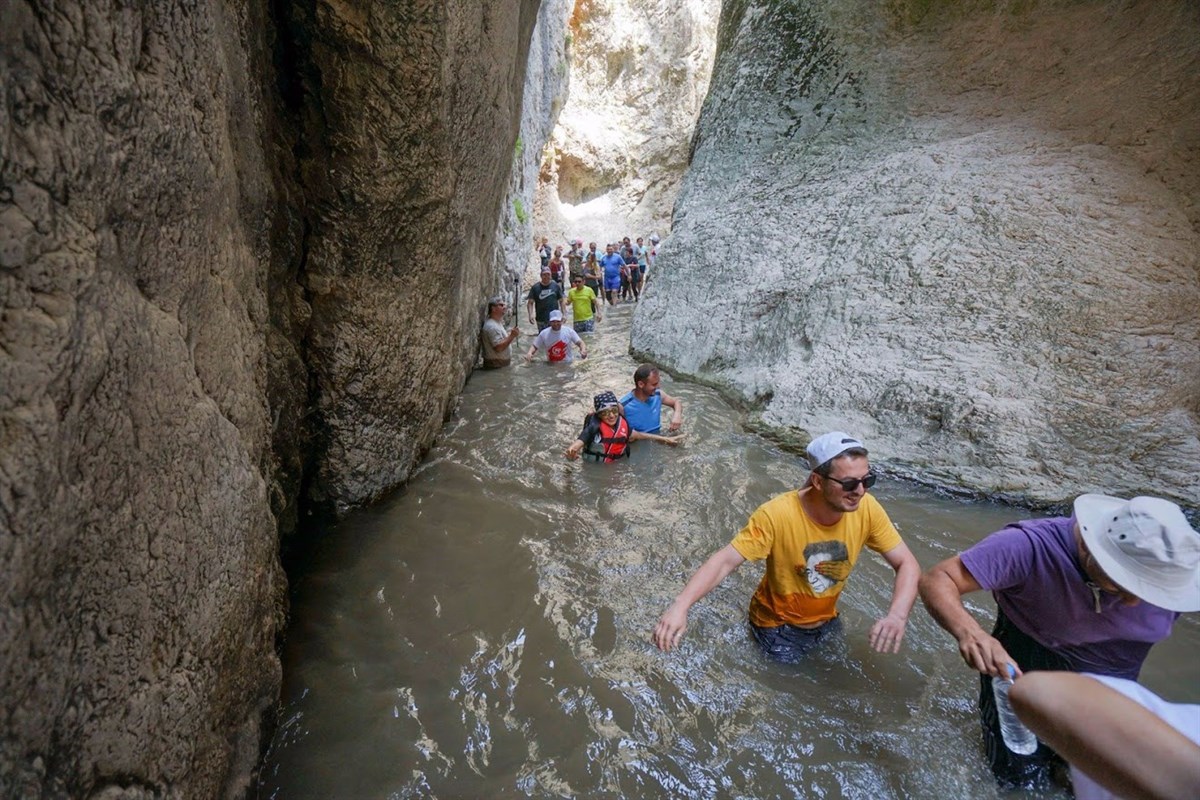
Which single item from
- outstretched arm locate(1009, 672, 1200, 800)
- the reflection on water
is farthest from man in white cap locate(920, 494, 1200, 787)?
outstretched arm locate(1009, 672, 1200, 800)

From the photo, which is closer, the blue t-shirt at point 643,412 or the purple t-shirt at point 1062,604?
the purple t-shirt at point 1062,604

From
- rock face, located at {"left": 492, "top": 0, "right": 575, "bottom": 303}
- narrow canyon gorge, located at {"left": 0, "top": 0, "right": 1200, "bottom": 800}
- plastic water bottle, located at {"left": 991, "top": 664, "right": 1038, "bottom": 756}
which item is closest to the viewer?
narrow canyon gorge, located at {"left": 0, "top": 0, "right": 1200, "bottom": 800}

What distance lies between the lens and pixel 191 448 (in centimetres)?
205

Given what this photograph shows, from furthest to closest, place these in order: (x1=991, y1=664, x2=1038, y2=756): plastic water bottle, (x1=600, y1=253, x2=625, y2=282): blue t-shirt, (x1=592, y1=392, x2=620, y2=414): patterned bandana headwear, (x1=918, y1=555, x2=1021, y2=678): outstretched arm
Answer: (x1=600, y1=253, x2=625, y2=282): blue t-shirt < (x1=592, y1=392, x2=620, y2=414): patterned bandana headwear < (x1=991, y1=664, x2=1038, y2=756): plastic water bottle < (x1=918, y1=555, x2=1021, y2=678): outstretched arm

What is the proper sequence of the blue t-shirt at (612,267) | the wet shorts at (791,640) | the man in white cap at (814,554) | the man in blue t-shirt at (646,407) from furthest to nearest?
the blue t-shirt at (612,267)
the man in blue t-shirt at (646,407)
the wet shorts at (791,640)
the man in white cap at (814,554)

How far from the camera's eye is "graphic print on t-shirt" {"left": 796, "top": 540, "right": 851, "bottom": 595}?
2.80 meters

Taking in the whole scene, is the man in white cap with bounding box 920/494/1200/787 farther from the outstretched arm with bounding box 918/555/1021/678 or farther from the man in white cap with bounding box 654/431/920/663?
the man in white cap with bounding box 654/431/920/663

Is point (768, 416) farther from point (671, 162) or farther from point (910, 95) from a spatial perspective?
point (671, 162)

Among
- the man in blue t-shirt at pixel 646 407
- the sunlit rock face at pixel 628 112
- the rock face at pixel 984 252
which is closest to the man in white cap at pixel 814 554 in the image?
the rock face at pixel 984 252

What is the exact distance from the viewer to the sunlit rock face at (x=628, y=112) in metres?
30.2

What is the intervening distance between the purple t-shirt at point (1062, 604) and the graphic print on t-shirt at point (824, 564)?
55 centimetres

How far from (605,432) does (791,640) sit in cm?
295

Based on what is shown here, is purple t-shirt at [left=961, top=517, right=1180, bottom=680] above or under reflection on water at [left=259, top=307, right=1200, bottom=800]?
above

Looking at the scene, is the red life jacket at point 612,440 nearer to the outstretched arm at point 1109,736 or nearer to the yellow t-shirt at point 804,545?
the yellow t-shirt at point 804,545
